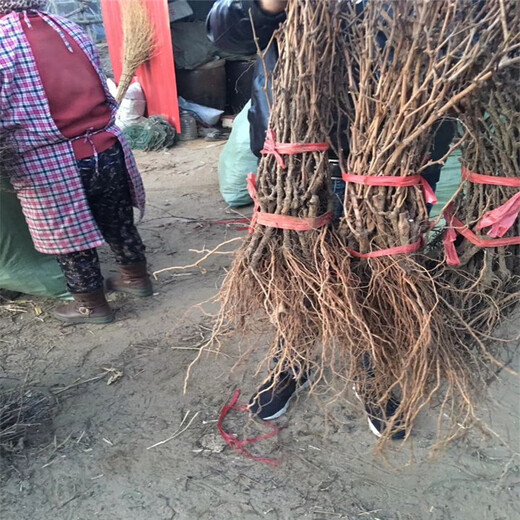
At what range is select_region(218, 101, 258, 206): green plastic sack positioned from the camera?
3.74 meters

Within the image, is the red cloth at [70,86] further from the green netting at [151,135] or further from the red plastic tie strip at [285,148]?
the green netting at [151,135]

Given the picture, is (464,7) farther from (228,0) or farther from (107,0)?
(107,0)

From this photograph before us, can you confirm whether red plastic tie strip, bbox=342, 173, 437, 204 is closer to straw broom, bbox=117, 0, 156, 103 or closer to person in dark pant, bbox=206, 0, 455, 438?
person in dark pant, bbox=206, 0, 455, 438

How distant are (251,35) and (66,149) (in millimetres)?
1001

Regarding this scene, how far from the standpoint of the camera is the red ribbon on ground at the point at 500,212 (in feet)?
4.47

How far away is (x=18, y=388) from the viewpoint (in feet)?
7.12

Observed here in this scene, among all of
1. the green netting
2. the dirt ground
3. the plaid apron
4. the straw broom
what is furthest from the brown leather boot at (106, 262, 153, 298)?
the straw broom

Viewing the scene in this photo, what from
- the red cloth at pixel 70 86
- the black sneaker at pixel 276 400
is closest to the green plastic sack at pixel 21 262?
the red cloth at pixel 70 86

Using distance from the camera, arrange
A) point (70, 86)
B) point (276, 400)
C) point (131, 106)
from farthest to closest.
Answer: point (131, 106) < point (70, 86) < point (276, 400)

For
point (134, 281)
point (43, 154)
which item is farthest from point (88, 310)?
point (43, 154)

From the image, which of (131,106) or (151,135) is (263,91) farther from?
(131,106)

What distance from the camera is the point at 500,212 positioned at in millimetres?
1366

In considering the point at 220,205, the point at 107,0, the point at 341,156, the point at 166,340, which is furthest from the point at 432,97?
the point at 107,0

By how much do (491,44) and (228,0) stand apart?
34.3 inches
